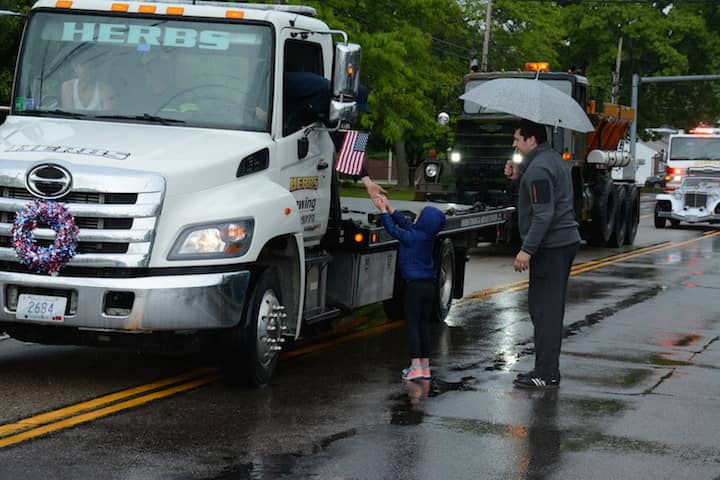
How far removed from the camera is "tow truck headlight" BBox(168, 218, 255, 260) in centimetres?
840

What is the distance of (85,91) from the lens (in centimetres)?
953

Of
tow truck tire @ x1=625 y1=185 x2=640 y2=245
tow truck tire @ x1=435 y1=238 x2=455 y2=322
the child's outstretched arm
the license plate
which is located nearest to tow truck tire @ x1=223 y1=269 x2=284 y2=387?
the child's outstretched arm

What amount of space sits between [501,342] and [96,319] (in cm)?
486

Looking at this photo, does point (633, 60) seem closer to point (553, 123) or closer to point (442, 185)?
point (442, 185)

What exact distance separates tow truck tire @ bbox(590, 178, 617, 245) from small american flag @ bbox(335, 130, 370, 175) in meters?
16.2

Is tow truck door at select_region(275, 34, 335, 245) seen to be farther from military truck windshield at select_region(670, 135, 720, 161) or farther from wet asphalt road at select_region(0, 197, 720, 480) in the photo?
military truck windshield at select_region(670, 135, 720, 161)

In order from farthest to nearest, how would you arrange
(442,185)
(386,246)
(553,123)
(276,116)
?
(442,185) < (386,246) < (553,123) < (276,116)

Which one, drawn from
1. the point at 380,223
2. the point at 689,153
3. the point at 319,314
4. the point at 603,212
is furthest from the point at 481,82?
the point at 319,314

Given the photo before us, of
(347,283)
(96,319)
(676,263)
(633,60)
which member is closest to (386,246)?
(347,283)

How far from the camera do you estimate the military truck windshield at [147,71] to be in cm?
942

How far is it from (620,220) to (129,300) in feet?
67.6

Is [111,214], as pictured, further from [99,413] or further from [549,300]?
[549,300]

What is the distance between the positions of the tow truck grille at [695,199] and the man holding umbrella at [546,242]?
24651 mm

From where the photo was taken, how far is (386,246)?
460 inches
